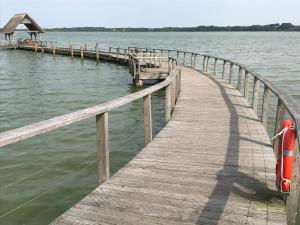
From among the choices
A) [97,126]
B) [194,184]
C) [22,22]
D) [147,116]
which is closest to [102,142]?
[97,126]

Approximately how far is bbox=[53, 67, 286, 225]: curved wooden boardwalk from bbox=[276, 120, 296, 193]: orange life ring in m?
0.20

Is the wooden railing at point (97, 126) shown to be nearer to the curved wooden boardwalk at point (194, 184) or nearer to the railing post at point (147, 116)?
the railing post at point (147, 116)

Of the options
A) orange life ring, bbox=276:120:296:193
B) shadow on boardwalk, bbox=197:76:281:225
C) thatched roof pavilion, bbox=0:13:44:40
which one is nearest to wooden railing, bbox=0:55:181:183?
shadow on boardwalk, bbox=197:76:281:225

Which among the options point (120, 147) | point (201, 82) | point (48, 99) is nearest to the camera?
point (120, 147)

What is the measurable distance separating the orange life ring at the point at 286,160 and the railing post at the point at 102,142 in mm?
1938

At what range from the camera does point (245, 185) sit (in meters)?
4.35

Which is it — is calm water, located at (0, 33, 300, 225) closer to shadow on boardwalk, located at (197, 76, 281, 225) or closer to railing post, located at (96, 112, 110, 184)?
railing post, located at (96, 112, 110, 184)

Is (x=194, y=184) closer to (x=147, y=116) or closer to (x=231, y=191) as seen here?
(x=231, y=191)

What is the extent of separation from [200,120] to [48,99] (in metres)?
10.9

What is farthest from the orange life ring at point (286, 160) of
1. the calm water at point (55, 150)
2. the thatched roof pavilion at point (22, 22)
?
the thatched roof pavilion at point (22, 22)

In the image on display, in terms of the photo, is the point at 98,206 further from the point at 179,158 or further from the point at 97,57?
the point at 97,57

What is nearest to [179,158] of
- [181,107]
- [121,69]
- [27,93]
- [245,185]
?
[245,185]

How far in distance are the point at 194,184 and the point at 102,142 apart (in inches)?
46.6

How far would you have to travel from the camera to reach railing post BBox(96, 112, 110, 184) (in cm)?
430
